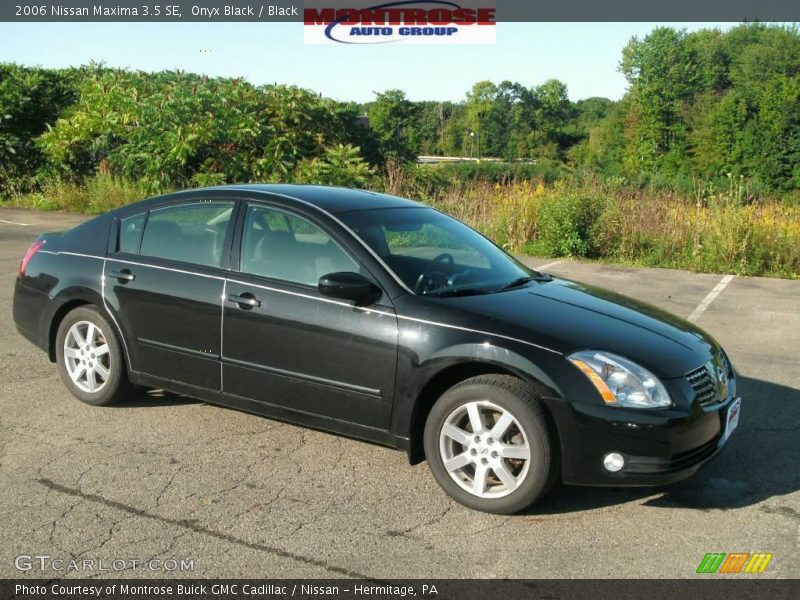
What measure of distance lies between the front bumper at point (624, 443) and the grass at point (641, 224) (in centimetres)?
953

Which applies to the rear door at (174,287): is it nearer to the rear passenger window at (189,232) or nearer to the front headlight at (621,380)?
the rear passenger window at (189,232)

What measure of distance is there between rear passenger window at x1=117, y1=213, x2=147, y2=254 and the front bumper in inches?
126

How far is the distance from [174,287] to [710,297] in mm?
7698

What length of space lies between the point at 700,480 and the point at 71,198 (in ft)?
63.9

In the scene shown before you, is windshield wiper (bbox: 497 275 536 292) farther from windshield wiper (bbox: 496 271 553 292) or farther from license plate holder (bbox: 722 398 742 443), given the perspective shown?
license plate holder (bbox: 722 398 742 443)

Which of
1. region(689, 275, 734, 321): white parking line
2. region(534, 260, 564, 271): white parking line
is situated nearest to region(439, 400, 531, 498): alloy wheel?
region(689, 275, 734, 321): white parking line

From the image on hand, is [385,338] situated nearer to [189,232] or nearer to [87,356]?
[189,232]

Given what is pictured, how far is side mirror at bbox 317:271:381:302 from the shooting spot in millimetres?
4738

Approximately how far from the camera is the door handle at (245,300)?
5.17 metres

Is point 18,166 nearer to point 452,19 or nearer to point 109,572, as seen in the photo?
point 452,19

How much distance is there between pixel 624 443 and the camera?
421 centimetres

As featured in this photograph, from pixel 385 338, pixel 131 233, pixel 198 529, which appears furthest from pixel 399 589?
Result: pixel 131 233

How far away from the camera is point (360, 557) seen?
3.90 metres

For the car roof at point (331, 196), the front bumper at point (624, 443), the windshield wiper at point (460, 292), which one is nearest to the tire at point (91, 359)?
the car roof at point (331, 196)
